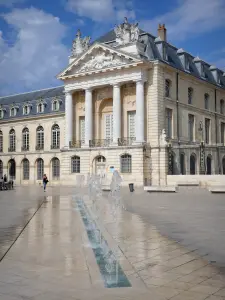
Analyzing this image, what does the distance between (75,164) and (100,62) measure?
10.9 metres

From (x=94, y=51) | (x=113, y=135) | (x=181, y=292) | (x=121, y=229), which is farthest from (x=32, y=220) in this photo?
(x=94, y=51)

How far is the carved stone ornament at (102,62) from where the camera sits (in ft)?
129

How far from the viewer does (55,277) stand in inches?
220

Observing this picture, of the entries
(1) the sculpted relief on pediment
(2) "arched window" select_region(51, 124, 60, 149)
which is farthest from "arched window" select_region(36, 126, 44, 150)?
(1) the sculpted relief on pediment

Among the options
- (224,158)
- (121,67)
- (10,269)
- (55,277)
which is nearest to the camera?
(55,277)

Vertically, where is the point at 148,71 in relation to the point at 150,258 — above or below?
above

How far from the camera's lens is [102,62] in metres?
40.6

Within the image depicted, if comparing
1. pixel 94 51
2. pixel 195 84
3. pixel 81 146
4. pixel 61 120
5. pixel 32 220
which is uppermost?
pixel 94 51

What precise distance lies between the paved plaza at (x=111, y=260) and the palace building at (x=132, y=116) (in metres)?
24.1

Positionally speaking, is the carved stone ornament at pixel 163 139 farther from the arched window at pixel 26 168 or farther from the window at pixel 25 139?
the window at pixel 25 139

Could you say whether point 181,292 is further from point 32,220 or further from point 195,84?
point 195,84

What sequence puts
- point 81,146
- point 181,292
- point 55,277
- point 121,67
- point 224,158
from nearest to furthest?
point 181,292 < point 55,277 < point 121,67 < point 81,146 < point 224,158

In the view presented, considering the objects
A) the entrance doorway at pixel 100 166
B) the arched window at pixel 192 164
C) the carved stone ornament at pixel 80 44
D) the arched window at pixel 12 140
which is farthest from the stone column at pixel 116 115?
the arched window at pixel 12 140

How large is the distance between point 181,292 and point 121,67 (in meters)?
35.3
